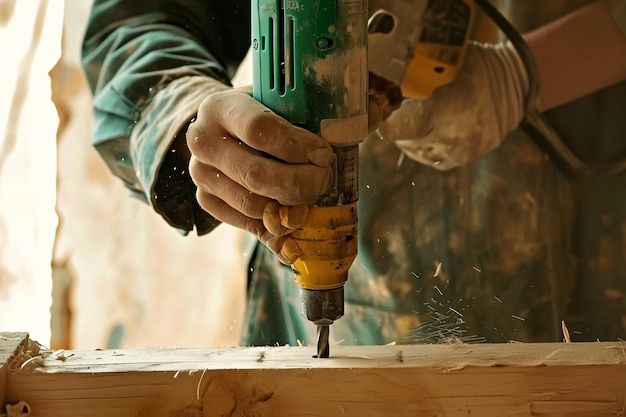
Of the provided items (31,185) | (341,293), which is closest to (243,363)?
(341,293)

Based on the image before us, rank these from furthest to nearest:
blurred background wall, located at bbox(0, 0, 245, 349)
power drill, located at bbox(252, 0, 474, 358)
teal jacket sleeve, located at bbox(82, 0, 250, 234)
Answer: blurred background wall, located at bbox(0, 0, 245, 349) < teal jacket sleeve, located at bbox(82, 0, 250, 234) < power drill, located at bbox(252, 0, 474, 358)

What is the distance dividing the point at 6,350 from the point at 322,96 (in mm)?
421

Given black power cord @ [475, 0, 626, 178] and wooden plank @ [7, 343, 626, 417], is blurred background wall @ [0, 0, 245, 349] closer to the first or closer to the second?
black power cord @ [475, 0, 626, 178]

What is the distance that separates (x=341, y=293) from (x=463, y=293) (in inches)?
24.5

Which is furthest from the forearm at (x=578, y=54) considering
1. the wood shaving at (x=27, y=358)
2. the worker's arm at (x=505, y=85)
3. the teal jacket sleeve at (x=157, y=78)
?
the wood shaving at (x=27, y=358)

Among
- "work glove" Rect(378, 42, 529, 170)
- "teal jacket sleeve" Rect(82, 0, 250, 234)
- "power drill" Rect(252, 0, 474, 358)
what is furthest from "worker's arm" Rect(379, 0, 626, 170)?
"power drill" Rect(252, 0, 474, 358)

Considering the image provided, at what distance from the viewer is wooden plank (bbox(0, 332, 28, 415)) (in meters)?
0.78

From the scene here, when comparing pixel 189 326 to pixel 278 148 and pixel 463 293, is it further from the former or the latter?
pixel 278 148

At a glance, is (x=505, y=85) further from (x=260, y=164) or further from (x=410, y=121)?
(x=260, y=164)

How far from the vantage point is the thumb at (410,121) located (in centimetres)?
131

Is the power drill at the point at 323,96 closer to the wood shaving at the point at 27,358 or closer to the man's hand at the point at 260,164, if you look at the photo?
the man's hand at the point at 260,164

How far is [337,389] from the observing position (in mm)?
787

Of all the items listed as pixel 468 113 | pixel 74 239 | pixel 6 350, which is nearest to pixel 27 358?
pixel 6 350

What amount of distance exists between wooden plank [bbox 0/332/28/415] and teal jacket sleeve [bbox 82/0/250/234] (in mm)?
309
